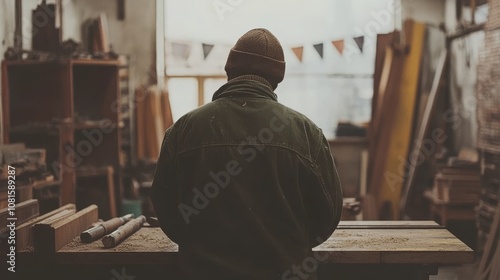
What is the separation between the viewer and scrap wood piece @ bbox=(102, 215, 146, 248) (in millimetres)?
2557

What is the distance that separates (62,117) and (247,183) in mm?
3332

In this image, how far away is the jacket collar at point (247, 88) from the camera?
7.06 ft

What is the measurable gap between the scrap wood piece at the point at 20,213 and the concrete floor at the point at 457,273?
3.43 metres

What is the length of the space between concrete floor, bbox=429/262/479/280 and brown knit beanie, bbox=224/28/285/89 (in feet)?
11.2

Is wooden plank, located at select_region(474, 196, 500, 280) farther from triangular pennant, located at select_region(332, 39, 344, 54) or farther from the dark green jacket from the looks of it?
triangular pennant, located at select_region(332, 39, 344, 54)

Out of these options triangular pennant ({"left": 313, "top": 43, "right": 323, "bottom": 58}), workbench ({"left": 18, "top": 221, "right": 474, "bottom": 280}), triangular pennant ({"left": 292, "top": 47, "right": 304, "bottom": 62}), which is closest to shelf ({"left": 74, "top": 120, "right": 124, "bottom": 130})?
workbench ({"left": 18, "top": 221, "right": 474, "bottom": 280})

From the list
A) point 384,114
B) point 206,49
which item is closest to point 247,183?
point 384,114

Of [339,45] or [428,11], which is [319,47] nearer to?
[339,45]

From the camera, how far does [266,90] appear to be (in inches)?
85.7

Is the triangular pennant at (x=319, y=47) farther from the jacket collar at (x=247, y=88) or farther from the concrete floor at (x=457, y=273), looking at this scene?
the jacket collar at (x=247, y=88)

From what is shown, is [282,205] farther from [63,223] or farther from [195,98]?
[195,98]

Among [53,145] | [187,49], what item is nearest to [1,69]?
[53,145]

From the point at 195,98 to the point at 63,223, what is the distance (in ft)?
16.3

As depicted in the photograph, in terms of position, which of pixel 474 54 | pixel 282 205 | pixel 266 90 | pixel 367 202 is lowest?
pixel 367 202
